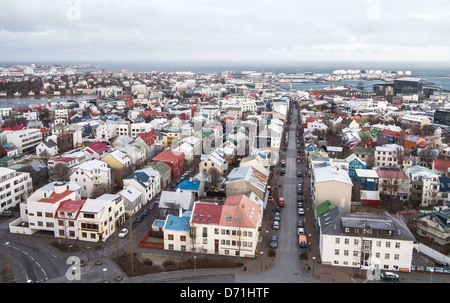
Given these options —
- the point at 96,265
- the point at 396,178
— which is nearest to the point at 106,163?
the point at 96,265

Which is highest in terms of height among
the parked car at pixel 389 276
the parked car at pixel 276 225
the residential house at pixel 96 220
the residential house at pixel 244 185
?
the residential house at pixel 244 185

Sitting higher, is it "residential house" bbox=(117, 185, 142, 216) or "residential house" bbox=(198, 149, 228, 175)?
"residential house" bbox=(198, 149, 228, 175)

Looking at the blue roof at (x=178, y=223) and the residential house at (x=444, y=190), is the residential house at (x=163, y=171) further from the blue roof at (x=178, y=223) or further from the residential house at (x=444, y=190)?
the residential house at (x=444, y=190)

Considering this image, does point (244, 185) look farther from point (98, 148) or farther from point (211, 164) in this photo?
point (98, 148)

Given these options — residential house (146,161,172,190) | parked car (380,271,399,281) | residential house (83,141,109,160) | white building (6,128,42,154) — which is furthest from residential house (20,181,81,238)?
white building (6,128,42,154)

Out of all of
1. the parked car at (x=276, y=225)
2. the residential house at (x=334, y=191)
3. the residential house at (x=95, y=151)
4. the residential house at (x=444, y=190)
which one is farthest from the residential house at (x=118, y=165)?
the residential house at (x=444, y=190)

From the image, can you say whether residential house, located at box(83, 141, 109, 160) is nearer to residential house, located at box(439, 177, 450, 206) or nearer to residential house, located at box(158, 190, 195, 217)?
residential house, located at box(158, 190, 195, 217)
